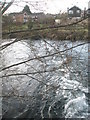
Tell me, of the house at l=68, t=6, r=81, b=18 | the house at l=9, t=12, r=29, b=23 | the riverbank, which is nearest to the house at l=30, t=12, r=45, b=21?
the house at l=9, t=12, r=29, b=23

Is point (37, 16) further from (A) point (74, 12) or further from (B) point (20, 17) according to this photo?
(A) point (74, 12)

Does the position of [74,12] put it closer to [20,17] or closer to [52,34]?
[52,34]

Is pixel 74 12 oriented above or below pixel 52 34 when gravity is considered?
above

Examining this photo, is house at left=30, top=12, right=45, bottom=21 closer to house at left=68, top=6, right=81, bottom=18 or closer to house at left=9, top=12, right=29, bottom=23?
house at left=9, top=12, right=29, bottom=23

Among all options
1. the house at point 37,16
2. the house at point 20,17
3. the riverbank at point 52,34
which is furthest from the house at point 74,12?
the house at point 20,17

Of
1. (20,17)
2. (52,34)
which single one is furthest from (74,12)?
(20,17)

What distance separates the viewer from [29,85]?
24.8ft

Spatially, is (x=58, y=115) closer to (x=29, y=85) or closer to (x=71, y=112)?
(x=71, y=112)

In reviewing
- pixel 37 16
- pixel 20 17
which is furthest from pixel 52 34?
pixel 20 17

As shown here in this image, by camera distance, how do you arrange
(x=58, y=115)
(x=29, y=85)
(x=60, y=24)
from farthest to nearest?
(x=29, y=85) → (x=58, y=115) → (x=60, y=24)

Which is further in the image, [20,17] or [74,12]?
[20,17]

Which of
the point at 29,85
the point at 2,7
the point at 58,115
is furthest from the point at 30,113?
the point at 2,7

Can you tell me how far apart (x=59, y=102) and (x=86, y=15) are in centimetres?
477

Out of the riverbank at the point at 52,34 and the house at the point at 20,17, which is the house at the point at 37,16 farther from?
the riverbank at the point at 52,34
